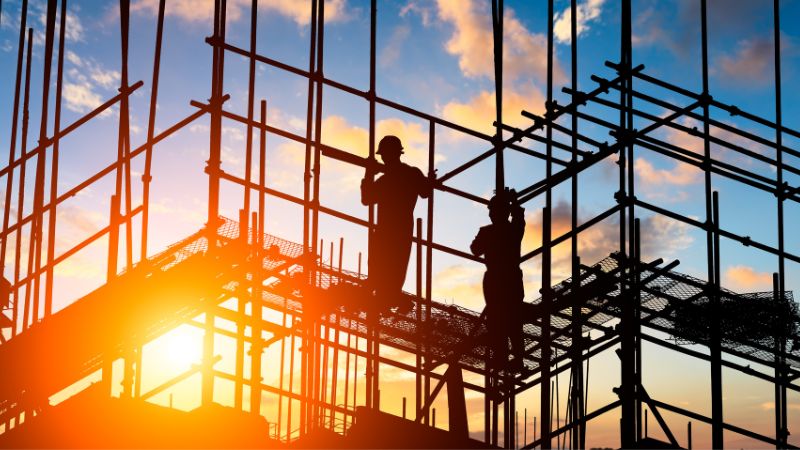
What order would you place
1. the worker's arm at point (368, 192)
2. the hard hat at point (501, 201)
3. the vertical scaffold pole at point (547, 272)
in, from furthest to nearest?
the vertical scaffold pole at point (547, 272) < the hard hat at point (501, 201) < the worker's arm at point (368, 192)

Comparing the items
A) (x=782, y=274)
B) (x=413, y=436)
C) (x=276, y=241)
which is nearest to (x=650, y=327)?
(x=782, y=274)

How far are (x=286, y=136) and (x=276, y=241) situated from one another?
42.2 inches

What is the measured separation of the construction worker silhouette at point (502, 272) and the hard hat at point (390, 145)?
4.37 feet

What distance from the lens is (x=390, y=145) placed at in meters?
7.57

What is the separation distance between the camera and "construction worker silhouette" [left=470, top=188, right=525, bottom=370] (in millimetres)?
8500

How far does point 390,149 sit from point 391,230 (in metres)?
0.63

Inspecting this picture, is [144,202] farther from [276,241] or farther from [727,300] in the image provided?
[727,300]

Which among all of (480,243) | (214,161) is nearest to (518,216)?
(480,243)

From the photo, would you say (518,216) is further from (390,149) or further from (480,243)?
(390,149)

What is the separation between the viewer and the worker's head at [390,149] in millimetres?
7562

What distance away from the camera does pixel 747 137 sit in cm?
1156

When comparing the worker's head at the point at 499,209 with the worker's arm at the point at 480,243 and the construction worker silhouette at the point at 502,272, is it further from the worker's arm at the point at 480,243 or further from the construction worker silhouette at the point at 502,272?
the worker's arm at the point at 480,243

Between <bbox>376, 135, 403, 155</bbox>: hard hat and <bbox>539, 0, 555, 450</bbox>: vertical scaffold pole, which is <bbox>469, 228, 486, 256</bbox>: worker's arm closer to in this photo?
<bbox>539, 0, 555, 450</bbox>: vertical scaffold pole

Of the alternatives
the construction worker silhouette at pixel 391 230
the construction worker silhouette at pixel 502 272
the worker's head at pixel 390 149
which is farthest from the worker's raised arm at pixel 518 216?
the worker's head at pixel 390 149
